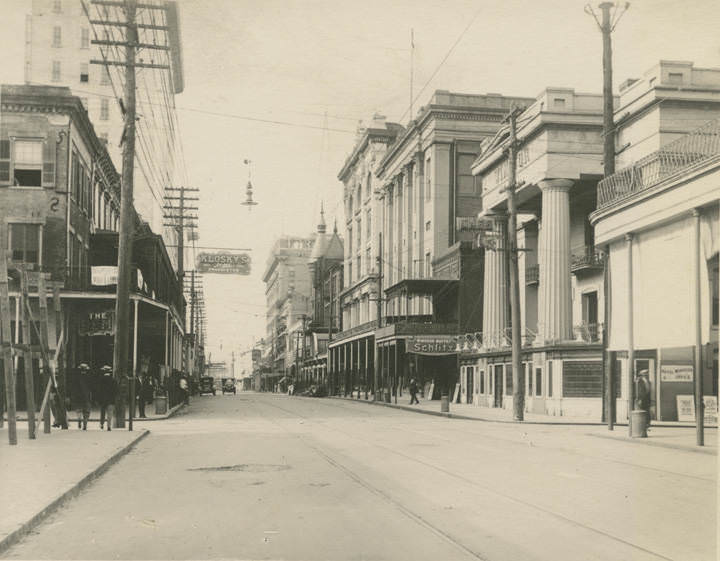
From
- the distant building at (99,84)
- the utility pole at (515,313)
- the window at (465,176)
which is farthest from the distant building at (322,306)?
the utility pole at (515,313)

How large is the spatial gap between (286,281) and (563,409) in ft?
408

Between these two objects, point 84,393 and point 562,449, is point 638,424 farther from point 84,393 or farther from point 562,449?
point 84,393

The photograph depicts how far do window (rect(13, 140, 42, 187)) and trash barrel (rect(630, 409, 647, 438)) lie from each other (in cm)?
2381

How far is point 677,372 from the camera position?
28.3 meters

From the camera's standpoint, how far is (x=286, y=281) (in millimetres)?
155750

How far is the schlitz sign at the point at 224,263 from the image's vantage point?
4038 cm

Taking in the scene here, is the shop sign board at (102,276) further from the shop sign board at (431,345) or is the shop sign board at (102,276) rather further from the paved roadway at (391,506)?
the paved roadway at (391,506)

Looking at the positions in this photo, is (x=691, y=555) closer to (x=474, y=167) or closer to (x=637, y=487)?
(x=637, y=487)

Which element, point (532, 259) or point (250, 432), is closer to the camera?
point (250, 432)

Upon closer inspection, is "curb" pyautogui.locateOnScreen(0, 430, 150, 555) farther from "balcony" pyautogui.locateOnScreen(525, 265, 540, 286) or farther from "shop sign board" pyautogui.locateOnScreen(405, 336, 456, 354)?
"shop sign board" pyautogui.locateOnScreen(405, 336, 456, 354)

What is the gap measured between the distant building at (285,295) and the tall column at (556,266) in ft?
299

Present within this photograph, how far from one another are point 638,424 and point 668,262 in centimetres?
404

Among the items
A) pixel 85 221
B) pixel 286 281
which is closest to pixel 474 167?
pixel 85 221

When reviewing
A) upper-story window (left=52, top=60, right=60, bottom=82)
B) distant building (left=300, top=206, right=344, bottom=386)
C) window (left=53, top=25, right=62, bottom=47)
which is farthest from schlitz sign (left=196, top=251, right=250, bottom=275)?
distant building (left=300, top=206, right=344, bottom=386)
